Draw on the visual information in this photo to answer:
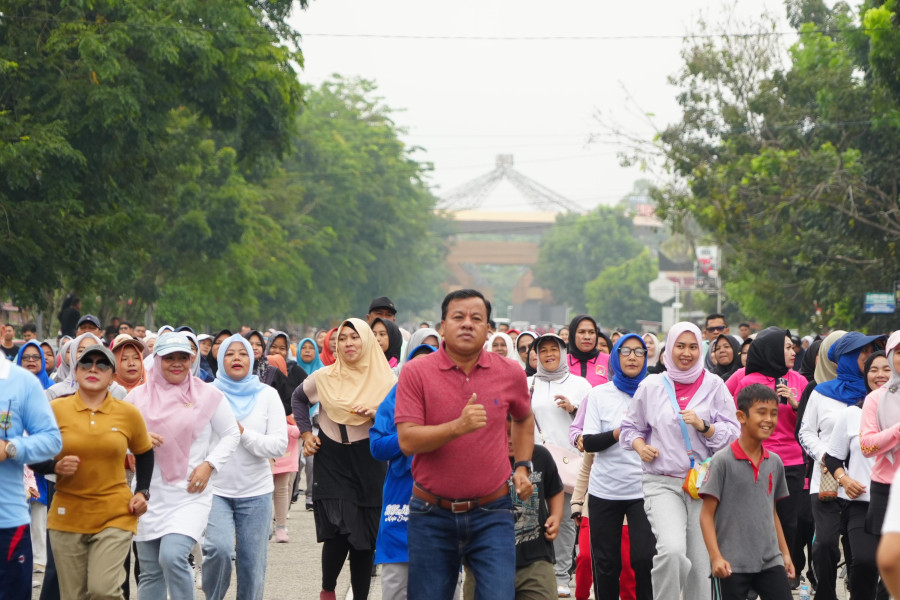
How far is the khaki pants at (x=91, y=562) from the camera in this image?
6797 millimetres

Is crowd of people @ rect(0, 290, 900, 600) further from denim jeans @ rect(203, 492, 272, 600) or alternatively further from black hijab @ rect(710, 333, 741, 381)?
black hijab @ rect(710, 333, 741, 381)

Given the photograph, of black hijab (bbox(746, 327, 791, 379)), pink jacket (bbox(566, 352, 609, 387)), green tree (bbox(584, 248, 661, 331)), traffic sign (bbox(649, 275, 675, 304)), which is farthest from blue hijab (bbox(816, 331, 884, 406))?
green tree (bbox(584, 248, 661, 331))

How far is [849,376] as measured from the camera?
850 cm

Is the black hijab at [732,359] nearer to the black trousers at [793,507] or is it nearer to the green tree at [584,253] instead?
the black trousers at [793,507]

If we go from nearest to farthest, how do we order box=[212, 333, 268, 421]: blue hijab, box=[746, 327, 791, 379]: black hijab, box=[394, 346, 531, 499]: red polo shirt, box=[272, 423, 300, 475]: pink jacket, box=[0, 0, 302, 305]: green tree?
box=[394, 346, 531, 499]: red polo shirt
box=[212, 333, 268, 421]: blue hijab
box=[746, 327, 791, 379]: black hijab
box=[272, 423, 300, 475]: pink jacket
box=[0, 0, 302, 305]: green tree

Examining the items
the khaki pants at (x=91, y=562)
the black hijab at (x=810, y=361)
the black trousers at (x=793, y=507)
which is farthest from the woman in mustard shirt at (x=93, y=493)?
the black hijab at (x=810, y=361)

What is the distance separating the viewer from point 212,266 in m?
33.8

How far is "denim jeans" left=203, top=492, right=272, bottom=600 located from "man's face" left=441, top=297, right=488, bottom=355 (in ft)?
8.44

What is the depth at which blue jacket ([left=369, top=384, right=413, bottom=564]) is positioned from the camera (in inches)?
263

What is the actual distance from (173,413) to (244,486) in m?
0.68

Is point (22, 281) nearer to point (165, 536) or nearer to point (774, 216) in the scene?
point (165, 536)

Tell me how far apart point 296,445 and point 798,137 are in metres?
21.5

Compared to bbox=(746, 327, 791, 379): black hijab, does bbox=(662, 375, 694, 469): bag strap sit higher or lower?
lower

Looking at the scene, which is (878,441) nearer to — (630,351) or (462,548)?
(630,351)
